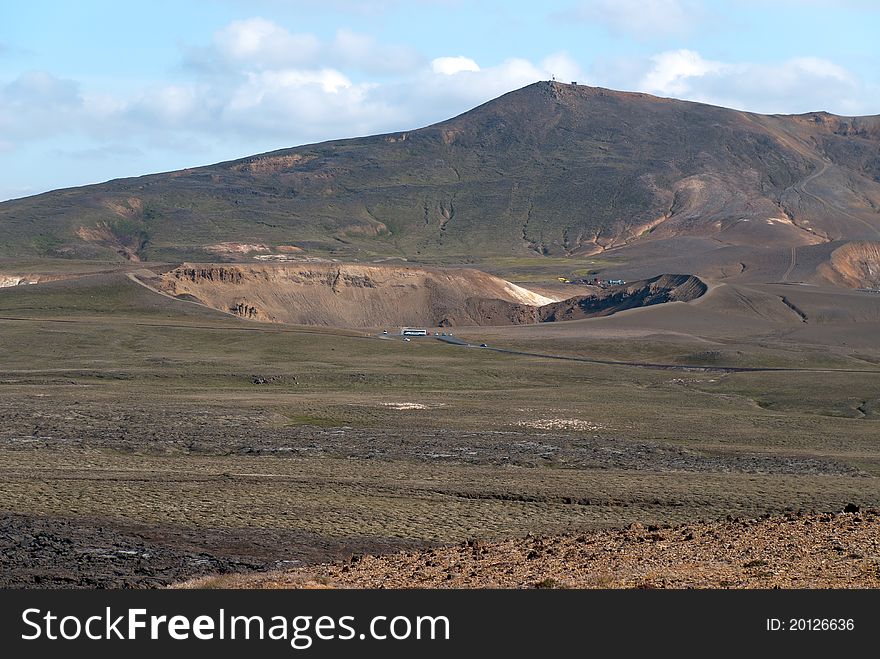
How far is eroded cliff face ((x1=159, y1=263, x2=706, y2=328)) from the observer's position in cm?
10856

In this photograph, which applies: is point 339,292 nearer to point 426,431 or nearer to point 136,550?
point 426,431

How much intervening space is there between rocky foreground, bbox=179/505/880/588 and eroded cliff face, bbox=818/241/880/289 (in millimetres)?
126256

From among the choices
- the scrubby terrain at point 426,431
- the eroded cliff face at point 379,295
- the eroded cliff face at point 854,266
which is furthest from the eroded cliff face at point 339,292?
the eroded cliff face at point 854,266

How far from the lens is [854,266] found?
147 metres

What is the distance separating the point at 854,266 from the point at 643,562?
138763mm

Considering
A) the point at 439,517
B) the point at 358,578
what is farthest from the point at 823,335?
the point at 358,578

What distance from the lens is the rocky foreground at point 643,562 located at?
16.5 m

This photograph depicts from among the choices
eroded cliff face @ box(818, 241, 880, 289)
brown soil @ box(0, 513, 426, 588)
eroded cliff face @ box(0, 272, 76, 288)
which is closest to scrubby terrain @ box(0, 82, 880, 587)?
brown soil @ box(0, 513, 426, 588)

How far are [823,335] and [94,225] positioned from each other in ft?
464

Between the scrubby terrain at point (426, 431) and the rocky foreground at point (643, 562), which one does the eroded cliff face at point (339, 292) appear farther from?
the rocky foreground at point (643, 562)

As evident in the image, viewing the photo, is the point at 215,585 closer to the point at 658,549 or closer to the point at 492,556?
the point at 492,556

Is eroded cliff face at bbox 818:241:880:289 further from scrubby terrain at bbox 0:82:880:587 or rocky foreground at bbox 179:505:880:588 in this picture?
rocky foreground at bbox 179:505:880:588

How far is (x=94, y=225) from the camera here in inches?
7756

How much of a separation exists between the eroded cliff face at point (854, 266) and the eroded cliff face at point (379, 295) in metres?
31.3
